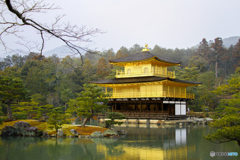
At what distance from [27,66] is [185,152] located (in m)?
36.8

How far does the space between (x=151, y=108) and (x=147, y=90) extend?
2808mm

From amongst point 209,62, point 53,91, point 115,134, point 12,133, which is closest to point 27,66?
point 53,91

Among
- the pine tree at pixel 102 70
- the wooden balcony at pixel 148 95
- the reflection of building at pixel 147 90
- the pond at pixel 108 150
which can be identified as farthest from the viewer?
the pine tree at pixel 102 70

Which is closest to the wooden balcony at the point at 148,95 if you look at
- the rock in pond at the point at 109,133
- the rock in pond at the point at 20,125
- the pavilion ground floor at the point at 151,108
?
the pavilion ground floor at the point at 151,108

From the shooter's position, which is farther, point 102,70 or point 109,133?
point 102,70

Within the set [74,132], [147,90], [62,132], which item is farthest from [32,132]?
[147,90]

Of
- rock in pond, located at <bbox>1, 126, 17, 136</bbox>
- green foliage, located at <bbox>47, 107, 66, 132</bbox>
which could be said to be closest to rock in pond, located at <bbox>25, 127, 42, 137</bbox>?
rock in pond, located at <bbox>1, 126, 17, 136</bbox>

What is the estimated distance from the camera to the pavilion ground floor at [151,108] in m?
27.8

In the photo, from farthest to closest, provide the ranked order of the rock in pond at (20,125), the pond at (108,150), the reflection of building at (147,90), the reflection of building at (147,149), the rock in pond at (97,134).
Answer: the reflection of building at (147,90)
the rock in pond at (20,125)
the rock in pond at (97,134)
the pond at (108,150)
the reflection of building at (147,149)

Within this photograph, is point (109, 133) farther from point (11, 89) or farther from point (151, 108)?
point (151, 108)

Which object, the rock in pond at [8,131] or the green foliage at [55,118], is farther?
the rock in pond at [8,131]

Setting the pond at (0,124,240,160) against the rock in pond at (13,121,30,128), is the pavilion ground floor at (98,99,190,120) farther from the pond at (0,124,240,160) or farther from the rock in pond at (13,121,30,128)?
the pond at (0,124,240,160)

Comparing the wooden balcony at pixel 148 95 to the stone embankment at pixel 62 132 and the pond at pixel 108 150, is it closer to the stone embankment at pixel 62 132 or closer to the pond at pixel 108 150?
the stone embankment at pixel 62 132

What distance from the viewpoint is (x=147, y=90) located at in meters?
29.4
